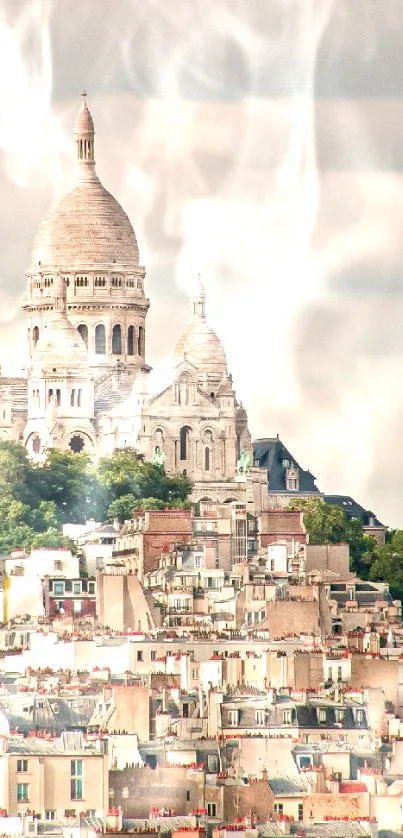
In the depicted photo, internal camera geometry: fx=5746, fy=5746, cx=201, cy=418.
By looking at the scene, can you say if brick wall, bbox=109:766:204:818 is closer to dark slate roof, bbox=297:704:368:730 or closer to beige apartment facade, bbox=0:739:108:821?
beige apartment facade, bbox=0:739:108:821

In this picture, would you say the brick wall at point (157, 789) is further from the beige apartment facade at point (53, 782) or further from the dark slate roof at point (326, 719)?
the dark slate roof at point (326, 719)

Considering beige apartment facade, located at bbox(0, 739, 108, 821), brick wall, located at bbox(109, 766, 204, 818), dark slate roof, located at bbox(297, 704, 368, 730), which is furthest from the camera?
dark slate roof, located at bbox(297, 704, 368, 730)

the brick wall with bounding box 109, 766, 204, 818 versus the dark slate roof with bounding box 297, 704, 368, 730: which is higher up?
the dark slate roof with bounding box 297, 704, 368, 730

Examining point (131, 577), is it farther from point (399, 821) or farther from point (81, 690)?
point (399, 821)

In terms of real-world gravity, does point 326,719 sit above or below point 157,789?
above

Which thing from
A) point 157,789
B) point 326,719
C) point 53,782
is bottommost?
point 157,789

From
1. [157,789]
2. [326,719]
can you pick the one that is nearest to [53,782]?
[157,789]

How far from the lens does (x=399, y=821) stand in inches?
4540

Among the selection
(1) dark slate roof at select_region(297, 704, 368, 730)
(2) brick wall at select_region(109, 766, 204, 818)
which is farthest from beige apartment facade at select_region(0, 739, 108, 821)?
(1) dark slate roof at select_region(297, 704, 368, 730)

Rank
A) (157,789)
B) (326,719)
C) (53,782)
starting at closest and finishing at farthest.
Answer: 1. (157,789)
2. (53,782)
3. (326,719)

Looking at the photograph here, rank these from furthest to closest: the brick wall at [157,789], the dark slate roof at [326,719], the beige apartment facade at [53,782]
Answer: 1. the dark slate roof at [326,719]
2. the beige apartment facade at [53,782]
3. the brick wall at [157,789]

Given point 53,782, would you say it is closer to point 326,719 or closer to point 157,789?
point 157,789

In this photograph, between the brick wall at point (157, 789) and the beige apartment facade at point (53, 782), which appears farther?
the beige apartment facade at point (53, 782)

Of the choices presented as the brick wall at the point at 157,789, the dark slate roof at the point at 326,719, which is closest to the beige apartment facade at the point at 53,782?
the brick wall at the point at 157,789
